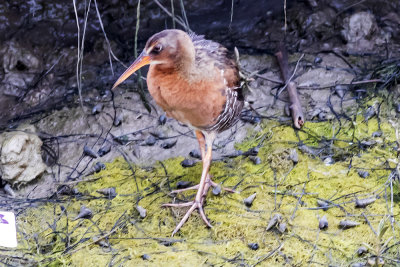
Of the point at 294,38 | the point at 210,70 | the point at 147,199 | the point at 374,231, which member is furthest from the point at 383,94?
the point at 147,199

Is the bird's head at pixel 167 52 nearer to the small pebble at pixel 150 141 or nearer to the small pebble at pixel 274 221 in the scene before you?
the small pebble at pixel 274 221

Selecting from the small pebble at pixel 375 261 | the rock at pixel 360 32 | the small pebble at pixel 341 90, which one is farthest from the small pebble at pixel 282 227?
the rock at pixel 360 32

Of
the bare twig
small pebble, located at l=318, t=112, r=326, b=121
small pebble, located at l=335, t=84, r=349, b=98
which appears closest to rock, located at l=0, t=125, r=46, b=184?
the bare twig

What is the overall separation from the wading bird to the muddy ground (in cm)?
33

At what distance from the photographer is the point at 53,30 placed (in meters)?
4.74

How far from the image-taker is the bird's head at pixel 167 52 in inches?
114

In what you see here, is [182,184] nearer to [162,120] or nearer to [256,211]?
[256,211]

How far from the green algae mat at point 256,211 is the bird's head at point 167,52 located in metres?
0.97

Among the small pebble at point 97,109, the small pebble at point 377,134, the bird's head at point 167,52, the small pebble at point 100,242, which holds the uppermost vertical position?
the bird's head at point 167,52

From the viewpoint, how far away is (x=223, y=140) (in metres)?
4.10

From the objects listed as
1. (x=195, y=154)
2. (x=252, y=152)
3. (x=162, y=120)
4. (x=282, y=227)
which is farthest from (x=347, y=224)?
(x=162, y=120)

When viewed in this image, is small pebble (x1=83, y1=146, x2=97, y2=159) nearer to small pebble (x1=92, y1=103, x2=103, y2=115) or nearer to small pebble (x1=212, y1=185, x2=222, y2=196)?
small pebble (x1=92, y1=103, x2=103, y2=115)

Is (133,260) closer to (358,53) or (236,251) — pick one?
(236,251)

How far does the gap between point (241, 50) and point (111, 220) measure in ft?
6.70
